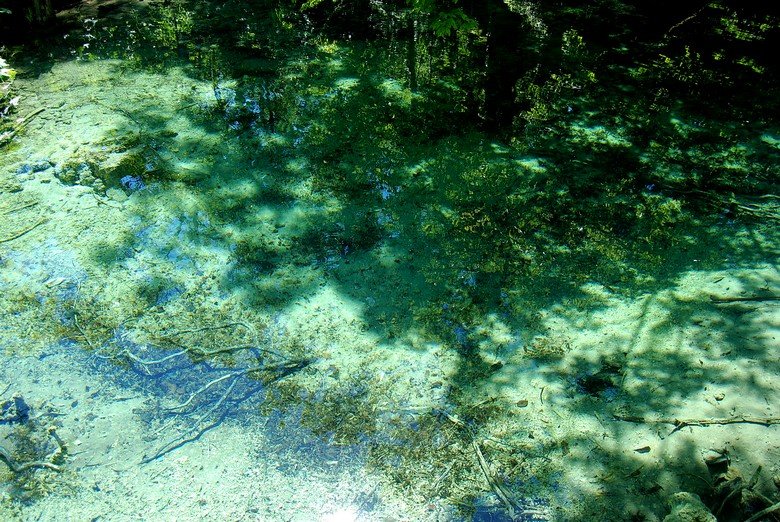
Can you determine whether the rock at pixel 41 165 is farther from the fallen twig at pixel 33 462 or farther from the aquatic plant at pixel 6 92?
the fallen twig at pixel 33 462

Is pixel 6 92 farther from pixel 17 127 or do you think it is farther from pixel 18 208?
pixel 18 208

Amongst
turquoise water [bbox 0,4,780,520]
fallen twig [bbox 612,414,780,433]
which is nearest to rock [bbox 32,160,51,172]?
turquoise water [bbox 0,4,780,520]

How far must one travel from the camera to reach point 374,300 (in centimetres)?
245

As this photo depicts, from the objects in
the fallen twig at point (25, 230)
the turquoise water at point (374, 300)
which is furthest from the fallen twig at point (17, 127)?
the fallen twig at point (25, 230)

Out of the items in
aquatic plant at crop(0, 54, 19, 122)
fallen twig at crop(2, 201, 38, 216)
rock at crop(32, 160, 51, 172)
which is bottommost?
fallen twig at crop(2, 201, 38, 216)

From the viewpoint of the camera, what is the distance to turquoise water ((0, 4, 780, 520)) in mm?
1859

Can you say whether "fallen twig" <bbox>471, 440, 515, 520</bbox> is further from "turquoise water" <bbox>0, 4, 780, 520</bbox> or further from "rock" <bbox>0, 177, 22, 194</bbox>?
"rock" <bbox>0, 177, 22, 194</bbox>

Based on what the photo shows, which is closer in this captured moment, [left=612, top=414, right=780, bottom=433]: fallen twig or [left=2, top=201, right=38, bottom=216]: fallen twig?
[left=612, top=414, right=780, bottom=433]: fallen twig

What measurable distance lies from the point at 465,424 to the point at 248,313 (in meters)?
1.00

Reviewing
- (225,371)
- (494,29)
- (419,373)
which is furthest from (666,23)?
(225,371)

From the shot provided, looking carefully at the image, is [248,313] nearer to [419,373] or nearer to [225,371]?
[225,371]

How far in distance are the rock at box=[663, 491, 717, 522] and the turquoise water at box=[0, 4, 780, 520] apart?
0.22ft

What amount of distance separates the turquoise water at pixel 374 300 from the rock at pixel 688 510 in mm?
67

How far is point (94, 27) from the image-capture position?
4.46 m
